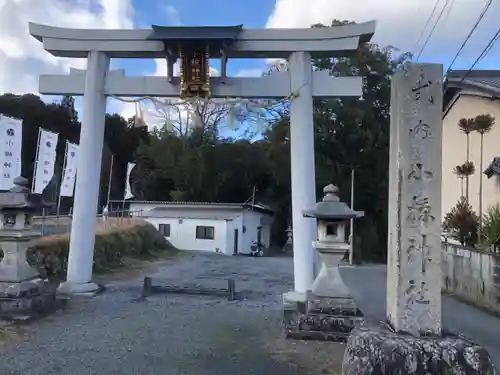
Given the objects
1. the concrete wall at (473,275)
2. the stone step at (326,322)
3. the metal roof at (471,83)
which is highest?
the metal roof at (471,83)

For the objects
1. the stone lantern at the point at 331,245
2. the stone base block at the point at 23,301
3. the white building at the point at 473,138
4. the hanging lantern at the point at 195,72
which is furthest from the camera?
the white building at the point at 473,138

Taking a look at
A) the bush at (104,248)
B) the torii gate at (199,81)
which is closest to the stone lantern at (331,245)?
the torii gate at (199,81)

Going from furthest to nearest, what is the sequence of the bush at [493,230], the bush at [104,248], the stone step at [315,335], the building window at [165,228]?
the building window at [165,228] → the bush at [104,248] → the bush at [493,230] → the stone step at [315,335]

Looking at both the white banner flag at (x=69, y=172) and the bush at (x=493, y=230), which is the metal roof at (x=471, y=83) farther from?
the white banner flag at (x=69, y=172)

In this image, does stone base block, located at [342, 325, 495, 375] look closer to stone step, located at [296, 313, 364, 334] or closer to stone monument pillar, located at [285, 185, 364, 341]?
stone monument pillar, located at [285, 185, 364, 341]

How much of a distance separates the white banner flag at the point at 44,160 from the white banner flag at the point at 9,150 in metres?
1.46

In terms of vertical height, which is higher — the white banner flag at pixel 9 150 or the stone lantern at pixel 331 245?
the white banner flag at pixel 9 150

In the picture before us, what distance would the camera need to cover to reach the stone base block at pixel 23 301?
780 cm

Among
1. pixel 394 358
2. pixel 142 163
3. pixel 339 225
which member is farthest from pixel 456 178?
pixel 142 163

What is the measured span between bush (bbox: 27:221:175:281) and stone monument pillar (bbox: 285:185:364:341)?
6608mm

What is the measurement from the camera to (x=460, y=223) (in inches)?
471

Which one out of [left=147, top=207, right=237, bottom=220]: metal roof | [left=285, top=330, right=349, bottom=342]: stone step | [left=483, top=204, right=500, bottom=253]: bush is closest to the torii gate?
[left=285, top=330, right=349, bottom=342]: stone step

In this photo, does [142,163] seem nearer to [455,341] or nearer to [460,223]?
[460,223]

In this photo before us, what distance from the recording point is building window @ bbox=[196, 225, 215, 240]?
30.1m
